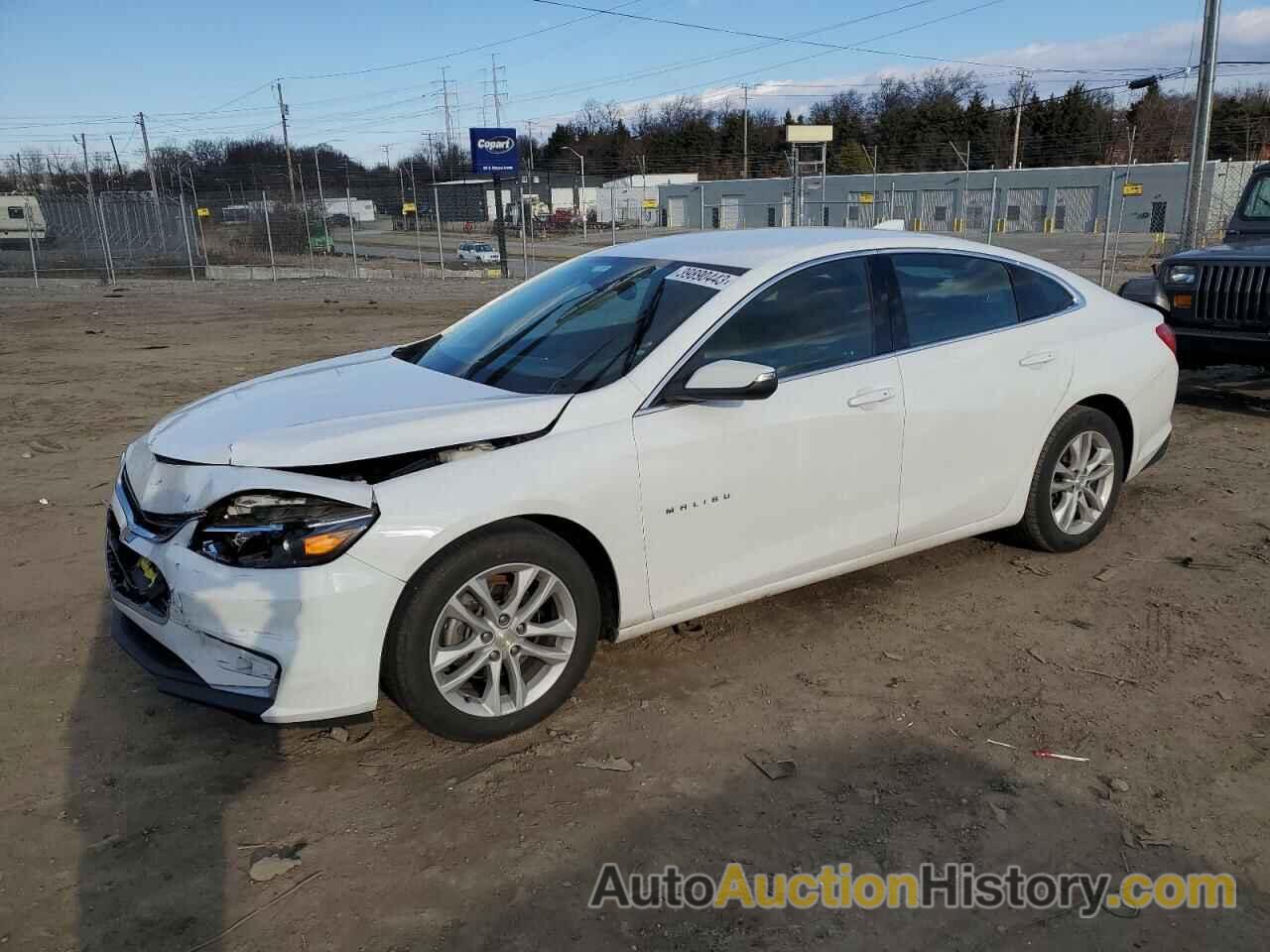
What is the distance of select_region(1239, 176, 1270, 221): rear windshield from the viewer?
9.66 metres

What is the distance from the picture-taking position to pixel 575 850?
2.89 meters

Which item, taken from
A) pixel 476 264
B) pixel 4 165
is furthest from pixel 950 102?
pixel 4 165

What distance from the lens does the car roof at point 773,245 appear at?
4070mm

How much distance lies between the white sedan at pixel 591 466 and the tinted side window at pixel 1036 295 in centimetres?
2

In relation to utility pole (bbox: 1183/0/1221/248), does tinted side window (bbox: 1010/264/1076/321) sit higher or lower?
lower

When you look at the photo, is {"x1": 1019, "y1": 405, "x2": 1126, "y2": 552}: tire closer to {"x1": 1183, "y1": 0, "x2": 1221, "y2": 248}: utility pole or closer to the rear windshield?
the rear windshield

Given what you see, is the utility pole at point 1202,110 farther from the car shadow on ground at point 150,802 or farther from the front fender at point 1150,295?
the car shadow on ground at point 150,802

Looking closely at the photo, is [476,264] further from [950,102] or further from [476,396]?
[950,102]

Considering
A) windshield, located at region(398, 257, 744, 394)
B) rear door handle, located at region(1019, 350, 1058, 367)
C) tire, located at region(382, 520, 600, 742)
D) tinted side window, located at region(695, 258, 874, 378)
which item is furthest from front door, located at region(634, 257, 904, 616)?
rear door handle, located at region(1019, 350, 1058, 367)

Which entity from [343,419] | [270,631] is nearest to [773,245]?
[343,419]

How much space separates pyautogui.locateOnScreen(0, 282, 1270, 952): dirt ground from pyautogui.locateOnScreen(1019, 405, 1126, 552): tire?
0.58ft

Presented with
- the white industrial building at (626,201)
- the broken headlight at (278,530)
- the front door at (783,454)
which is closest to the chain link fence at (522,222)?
the white industrial building at (626,201)
